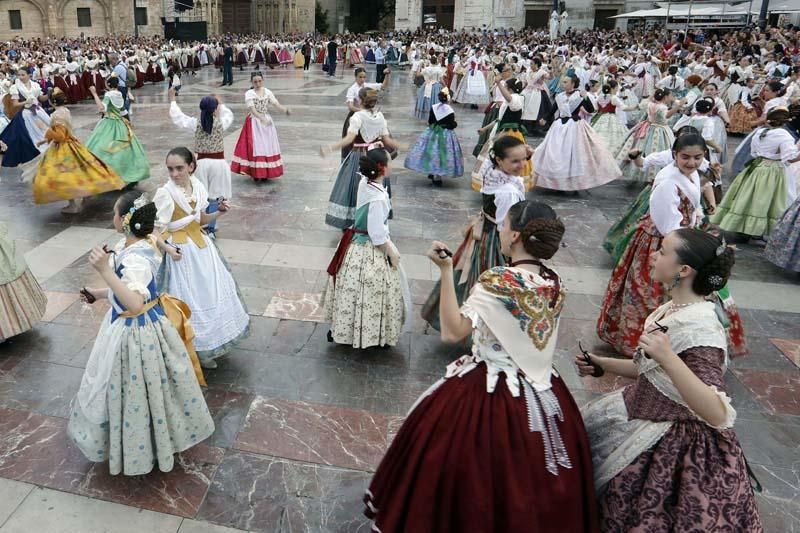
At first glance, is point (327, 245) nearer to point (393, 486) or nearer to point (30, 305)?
point (30, 305)

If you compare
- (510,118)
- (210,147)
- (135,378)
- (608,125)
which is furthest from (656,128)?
(135,378)

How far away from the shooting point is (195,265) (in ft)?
12.6

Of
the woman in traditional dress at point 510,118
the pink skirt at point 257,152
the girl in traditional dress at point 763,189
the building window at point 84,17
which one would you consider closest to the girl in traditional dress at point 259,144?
the pink skirt at point 257,152

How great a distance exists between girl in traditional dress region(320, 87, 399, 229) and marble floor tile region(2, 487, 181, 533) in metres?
3.63

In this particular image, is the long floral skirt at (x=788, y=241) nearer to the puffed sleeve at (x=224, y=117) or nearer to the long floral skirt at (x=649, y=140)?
the long floral skirt at (x=649, y=140)

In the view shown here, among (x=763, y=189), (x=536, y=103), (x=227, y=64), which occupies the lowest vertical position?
(x=763, y=189)

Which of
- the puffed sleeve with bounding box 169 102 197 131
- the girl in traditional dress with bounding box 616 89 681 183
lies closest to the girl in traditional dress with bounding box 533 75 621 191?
the girl in traditional dress with bounding box 616 89 681 183

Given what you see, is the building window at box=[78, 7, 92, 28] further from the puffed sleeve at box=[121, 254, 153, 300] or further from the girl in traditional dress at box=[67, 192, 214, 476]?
the puffed sleeve at box=[121, 254, 153, 300]

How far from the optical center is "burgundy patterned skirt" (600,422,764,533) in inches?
77.1

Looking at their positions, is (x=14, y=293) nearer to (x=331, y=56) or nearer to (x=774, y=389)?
(x=774, y=389)

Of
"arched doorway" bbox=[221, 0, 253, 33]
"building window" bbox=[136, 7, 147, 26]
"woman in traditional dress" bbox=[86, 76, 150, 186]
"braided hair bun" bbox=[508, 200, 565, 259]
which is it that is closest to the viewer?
"braided hair bun" bbox=[508, 200, 565, 259]

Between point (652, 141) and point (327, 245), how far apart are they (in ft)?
17.0

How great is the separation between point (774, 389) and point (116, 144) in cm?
776

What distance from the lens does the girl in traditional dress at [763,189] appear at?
6.42 metres
